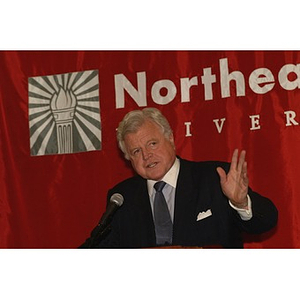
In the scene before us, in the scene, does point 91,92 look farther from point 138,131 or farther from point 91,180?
point 138,131

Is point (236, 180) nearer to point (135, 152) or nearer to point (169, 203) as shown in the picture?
point (169, 203)

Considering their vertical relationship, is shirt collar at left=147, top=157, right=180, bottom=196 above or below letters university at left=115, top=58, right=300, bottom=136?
below

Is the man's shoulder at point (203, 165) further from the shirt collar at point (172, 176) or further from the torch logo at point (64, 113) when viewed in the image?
the torch logo at point (64, 113)

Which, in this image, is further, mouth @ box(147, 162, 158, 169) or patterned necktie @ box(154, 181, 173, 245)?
mouth @ box(147, 162, 158, 169)

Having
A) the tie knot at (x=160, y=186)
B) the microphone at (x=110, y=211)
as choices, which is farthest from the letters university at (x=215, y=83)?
the microphone at (x=110, y=211)

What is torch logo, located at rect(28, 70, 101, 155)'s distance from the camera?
383 cm

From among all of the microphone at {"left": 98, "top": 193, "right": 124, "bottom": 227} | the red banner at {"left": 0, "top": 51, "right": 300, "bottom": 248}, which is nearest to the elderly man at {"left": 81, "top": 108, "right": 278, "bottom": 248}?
the microphone at {"left": 98, "top": 193, "right": 124, "bottom": 227}

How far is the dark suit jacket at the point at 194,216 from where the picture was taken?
8.38 ft

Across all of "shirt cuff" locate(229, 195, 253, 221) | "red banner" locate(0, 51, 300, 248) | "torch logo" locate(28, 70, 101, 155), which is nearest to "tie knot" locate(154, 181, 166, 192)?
"shirt cuff" locate(229, 195, 253, 221)

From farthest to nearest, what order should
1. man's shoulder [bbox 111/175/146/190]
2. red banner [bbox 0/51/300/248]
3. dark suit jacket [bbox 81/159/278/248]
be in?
red banner [bbox 0/51/300/248]
man's shoulder [bbox 111/175/146/190]
dark suit jacket [bbox 81/159/278/248]

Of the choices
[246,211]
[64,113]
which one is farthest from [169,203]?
[64,113]

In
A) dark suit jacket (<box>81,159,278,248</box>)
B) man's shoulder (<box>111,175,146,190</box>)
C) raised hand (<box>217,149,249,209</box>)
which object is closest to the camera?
raised hand (<box>217,149,249,209</box>)

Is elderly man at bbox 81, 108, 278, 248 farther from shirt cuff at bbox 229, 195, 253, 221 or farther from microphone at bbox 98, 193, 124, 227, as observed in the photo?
microphone at bbox 98, 193, 124, 227

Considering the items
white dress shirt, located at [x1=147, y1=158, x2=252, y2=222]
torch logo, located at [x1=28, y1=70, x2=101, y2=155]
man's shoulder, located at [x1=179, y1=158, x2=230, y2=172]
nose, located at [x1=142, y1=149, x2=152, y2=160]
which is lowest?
white dress shirt, located at [x1=147, y1=158, x2=252, y2=222]
